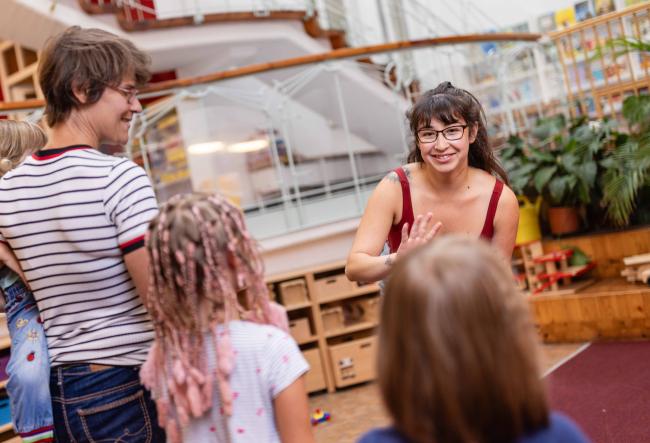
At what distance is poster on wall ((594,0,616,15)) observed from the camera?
8.11m

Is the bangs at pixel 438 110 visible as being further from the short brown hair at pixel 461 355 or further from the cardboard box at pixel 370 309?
the cardboard box at pixel 370 309

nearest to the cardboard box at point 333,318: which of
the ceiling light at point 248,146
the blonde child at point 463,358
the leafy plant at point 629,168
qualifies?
the ceiling light at point 248,146

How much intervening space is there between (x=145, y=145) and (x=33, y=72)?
296 cm

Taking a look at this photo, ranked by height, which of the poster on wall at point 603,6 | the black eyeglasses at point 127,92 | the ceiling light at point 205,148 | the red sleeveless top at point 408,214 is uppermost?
the poster on wall at point 603,6

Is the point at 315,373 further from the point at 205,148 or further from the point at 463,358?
the point at 463,358

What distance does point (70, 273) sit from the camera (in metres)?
1.39

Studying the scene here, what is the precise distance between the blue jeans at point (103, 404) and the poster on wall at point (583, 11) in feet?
26.3

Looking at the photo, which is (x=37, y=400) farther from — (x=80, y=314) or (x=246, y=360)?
(x=246, y=360)

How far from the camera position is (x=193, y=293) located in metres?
1.27

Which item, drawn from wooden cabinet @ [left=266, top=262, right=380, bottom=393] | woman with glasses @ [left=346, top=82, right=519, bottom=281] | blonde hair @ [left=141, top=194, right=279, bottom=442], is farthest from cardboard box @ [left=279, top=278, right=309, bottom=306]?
blonde hair @ [left=141, top=194, right=279, bottom=442]

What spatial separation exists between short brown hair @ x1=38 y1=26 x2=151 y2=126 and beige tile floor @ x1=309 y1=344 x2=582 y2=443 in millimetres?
2934

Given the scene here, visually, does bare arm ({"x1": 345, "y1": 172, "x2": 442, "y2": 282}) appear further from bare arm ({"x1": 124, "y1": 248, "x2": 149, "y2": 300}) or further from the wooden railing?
the wooden railing

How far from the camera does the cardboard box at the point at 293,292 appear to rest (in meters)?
5.31

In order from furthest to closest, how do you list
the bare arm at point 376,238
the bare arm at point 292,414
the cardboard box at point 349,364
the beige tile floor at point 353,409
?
1. the cardboard box at point 349,364
2. the beige tile floor at point 353,409
3. the bare arm at point 376,238
4. the bare arm at point 292,414
